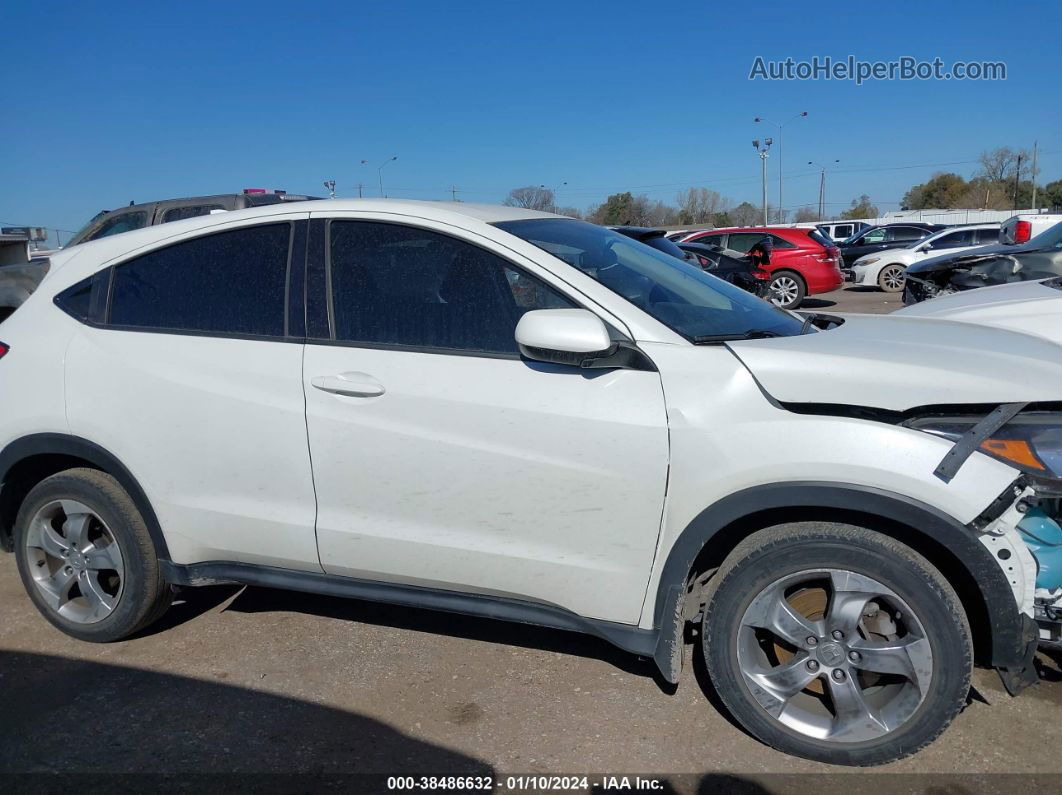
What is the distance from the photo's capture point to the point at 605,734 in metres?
2.98

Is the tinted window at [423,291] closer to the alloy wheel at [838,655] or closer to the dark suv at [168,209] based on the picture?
the alloy wheel at [838,655]

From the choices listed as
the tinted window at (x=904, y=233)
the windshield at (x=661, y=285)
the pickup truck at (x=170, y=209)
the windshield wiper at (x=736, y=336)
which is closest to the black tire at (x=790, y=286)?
the pickup truck at (x=170, y=209)

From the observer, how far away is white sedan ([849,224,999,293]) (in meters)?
18.6

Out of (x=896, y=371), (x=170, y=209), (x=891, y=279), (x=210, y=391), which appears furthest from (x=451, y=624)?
(x=891, y=279)

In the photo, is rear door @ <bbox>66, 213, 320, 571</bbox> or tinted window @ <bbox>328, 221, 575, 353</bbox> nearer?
tinted window @ <bbox>328, 221, 575, 353</bbox>

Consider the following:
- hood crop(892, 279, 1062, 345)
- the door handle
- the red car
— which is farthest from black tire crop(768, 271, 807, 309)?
the door handle

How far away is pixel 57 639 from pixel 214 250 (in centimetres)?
188

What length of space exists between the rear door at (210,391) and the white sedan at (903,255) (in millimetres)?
17289

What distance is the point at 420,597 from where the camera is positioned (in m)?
3.15

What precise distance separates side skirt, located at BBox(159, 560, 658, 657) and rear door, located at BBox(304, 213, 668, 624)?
1.6 inches

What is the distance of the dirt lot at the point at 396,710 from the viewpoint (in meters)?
2.83

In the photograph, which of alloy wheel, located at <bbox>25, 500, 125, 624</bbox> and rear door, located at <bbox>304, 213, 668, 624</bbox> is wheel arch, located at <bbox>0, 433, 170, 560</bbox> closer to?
alloy wheel, located at <bbox>25, 500, 125, 624</bbox>

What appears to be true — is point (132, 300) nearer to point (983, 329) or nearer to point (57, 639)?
point (57, 639)

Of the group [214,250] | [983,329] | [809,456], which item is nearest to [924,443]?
[809,456]
